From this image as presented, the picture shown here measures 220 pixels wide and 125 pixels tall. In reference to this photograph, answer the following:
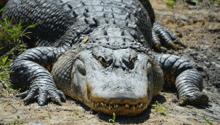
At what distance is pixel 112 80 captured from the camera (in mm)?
2336

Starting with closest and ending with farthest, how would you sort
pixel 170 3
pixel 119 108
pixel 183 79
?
pixel 119 108 < pixel 183 79 < pixel 170 3

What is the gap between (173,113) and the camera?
2691 mm

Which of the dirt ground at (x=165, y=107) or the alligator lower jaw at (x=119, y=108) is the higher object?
the alligator lower jaw at (x=119, y=108)

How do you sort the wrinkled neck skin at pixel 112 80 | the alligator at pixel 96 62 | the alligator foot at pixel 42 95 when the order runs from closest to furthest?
the wrinkled neck skin at pixel 112 80, the alligator at pixel 96 62, the alligator foot at pixel 42 95

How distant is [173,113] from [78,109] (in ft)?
3.63

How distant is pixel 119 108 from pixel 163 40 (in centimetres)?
337

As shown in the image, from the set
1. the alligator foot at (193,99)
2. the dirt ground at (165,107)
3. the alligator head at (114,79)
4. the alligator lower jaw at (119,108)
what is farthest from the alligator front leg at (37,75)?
the alligator foot at (193,99)

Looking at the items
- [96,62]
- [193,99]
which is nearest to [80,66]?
[96,62]

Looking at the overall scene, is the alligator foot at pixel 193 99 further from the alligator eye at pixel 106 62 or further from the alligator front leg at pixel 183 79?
the alligator eye at pixel 106 62

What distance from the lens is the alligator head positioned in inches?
87.7

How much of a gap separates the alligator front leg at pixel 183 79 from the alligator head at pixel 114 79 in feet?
1.29

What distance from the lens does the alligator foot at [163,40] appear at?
200 inches

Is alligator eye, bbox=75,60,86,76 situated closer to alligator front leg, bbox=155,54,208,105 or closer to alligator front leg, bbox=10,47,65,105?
alligator front leg, bbox=10,47,65,105

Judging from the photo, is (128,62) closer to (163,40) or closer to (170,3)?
(163,40)
